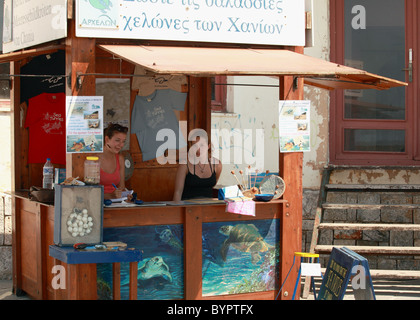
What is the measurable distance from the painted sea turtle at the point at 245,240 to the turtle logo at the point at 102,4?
2.32 m

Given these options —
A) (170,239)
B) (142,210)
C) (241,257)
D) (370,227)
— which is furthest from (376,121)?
(142,210)

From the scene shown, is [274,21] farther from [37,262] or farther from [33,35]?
[37,262]

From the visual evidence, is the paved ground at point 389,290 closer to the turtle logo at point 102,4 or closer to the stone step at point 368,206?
the stone step at point 368,206

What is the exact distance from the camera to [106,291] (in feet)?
21.2

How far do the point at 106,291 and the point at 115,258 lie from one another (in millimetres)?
682

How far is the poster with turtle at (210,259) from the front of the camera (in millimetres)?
6523

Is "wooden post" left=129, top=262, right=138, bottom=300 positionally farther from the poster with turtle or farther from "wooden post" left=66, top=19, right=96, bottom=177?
"wooden post" left=66, top=19, right=96, bottom=177

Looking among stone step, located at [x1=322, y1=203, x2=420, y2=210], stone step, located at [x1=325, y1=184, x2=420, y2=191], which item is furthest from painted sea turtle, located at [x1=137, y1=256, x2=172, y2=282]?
stone step, located at [x1=325, y1=184, x2=420, y2=191]

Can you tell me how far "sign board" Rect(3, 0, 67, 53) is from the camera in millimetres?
6450

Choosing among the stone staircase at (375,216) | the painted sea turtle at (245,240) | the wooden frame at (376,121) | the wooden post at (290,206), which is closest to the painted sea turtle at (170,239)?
the painted sea turtle at (245,240)

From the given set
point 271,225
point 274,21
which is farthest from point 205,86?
point 271,225

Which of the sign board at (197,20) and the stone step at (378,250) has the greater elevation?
the sign board at (197,20)

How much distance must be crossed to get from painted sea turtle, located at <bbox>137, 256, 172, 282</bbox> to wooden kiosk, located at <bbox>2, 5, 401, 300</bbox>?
6 cm

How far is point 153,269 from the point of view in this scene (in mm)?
6609
